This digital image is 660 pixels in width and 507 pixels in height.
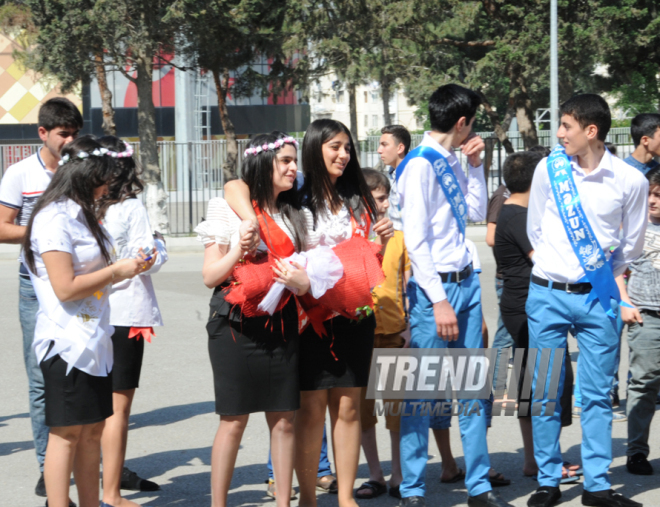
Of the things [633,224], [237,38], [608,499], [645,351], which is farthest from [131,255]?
[237,38]

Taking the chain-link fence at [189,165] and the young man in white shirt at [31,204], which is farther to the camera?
the chain-link fence at [189,165]

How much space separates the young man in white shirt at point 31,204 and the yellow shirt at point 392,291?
1818mm

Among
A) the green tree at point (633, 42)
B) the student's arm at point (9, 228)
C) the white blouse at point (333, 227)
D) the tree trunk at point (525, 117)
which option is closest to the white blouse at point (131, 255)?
the student's arm at point (9, 228)

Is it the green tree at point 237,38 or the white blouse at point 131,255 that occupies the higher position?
the green tree at point 237,38

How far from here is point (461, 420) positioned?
4.04 m

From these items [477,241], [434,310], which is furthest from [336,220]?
[477,241]

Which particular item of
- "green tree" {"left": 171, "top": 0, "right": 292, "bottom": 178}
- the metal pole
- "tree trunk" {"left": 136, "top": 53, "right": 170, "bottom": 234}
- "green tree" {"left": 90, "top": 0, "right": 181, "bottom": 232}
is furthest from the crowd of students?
the metal pole

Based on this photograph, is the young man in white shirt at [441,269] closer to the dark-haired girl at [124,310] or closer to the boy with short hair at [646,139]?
the dark-haired girl at [124,310]

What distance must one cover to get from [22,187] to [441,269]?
229 cm

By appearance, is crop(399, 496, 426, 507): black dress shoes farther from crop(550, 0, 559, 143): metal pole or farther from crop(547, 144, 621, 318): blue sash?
crop(550, 0, 559, 143): metal pole

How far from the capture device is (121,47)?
17.8 metres

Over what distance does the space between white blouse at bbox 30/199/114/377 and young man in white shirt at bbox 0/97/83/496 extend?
3.26 ft

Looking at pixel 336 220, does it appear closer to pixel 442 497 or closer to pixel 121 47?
pixel 442 497

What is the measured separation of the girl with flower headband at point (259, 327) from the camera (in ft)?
11.8
